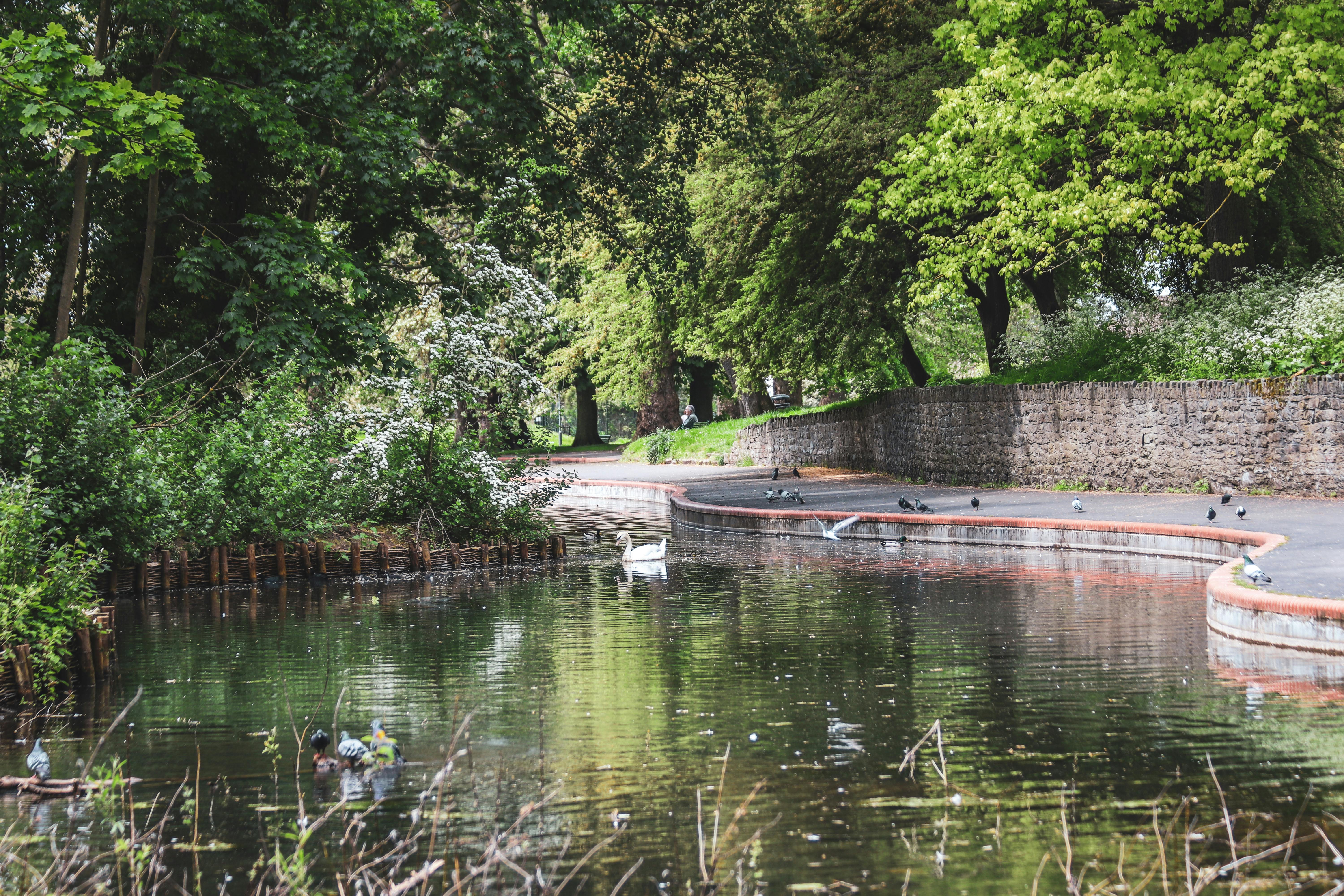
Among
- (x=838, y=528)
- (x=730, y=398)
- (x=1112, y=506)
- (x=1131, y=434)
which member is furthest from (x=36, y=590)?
(x=730, y=398)

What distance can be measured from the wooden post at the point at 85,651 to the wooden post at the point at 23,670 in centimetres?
81

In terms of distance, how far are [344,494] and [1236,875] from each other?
13.3 metres

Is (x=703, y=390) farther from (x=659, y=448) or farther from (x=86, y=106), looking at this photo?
(x=86, y=106)

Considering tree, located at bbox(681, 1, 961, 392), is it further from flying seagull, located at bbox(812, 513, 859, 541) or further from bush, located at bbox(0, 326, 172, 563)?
bush, located at bbox(0, 326, 172, 563)

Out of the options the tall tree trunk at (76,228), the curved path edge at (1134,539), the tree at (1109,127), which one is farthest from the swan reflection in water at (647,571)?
the tree at (1109,127)

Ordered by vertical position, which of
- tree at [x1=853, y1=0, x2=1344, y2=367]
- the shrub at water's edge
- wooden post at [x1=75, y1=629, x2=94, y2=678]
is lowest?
wooden post at [x1=75, y1=629, x2=94, y2=678]

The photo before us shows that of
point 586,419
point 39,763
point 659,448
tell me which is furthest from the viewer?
point 586,419

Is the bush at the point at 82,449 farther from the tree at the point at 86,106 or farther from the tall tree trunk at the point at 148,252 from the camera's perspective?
the tall tree trunk at the point at 148,252

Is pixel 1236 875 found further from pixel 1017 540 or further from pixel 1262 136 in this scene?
pixel 1262 136

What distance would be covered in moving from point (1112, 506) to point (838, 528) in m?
3.99

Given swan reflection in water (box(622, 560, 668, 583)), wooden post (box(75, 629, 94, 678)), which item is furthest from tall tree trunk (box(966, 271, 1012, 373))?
wooden post (box(75, 629, 94, 678))

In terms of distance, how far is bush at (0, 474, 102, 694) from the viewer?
7977mm

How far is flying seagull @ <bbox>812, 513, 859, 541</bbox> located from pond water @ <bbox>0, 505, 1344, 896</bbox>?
5043 millimetres

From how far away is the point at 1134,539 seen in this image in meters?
14.5
